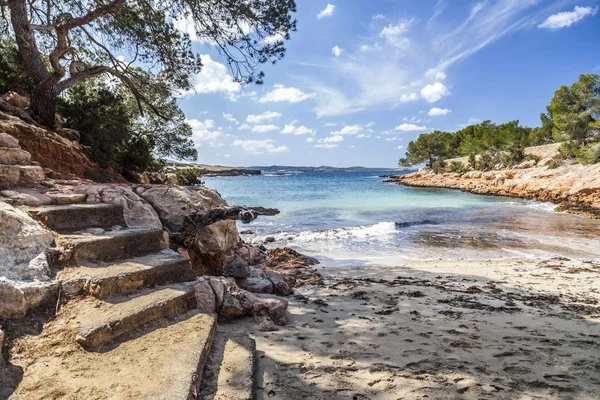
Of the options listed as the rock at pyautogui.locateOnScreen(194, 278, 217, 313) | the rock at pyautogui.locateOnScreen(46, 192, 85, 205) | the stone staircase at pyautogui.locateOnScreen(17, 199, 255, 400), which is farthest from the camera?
the rock at pyautogui.locateOnScreen(46, 192, 85, 205)

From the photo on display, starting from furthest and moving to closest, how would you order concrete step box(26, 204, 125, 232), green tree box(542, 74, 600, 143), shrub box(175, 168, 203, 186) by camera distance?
1. green tree box(542, 74, 600, 143)
2. shrub box(175, 168, 203, 186)
3. concrete step box(26, 204, 125, 232)

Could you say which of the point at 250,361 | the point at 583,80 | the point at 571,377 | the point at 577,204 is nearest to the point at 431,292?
the point at 571,377

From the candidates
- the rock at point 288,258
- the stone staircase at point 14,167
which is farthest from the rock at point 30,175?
the rock at point 288,258

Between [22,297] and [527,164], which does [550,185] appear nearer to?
[527,164]

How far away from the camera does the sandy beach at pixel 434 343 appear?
2.14 metres

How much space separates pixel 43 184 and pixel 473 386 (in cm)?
530

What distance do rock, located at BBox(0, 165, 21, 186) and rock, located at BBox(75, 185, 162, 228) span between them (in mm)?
640

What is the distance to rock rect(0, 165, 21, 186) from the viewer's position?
3.63 metres

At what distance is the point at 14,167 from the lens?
147 inches

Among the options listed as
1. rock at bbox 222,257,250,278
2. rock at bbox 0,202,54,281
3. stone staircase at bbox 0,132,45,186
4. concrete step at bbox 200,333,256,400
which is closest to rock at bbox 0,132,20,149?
stone staircase at bbox 0,132,45,186

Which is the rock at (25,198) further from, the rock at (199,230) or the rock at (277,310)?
the rock at (277,310)

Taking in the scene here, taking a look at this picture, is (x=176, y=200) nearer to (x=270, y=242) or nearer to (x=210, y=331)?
(x=210, y=331)

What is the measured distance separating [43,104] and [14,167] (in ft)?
14.5

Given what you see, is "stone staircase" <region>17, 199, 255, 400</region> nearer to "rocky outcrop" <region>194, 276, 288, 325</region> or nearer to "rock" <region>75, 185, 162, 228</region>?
"rocky outcrop" <region>194, 276, 288, 325</region>
